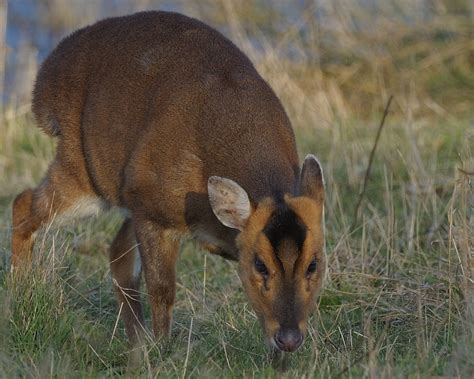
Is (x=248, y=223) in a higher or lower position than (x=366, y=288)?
higher

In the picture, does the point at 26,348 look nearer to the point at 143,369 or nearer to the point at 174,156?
the point at 143,369

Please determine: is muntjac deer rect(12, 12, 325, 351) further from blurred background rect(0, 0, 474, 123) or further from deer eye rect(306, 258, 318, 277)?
blurred background rect(0, 0, 474, 123)

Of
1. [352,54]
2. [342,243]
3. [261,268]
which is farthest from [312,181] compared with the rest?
[352,54]

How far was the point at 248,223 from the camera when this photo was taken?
5859 mm

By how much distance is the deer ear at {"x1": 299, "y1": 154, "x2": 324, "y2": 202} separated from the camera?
5.95 m

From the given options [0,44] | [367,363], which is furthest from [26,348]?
[0,44]

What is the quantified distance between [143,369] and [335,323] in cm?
Answer: 143

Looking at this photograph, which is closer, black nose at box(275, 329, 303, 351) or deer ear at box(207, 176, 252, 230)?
black nose at box(275, 329, 303, 351)

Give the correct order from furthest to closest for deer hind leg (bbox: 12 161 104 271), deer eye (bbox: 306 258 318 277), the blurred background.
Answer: the blurred background → deer hind leg (bbox: 12 161 104 271) → deer eye (bbox: 306 258 318 277)

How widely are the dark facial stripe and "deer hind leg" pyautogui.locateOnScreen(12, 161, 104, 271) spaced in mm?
1836

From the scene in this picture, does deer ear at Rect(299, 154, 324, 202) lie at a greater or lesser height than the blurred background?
greater

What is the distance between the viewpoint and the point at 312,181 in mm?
5961

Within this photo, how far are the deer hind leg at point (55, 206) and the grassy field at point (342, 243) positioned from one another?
13 centimetres

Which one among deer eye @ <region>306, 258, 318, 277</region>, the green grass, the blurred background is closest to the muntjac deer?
deer eye @ <region>306, 258, 318, 277</region>
